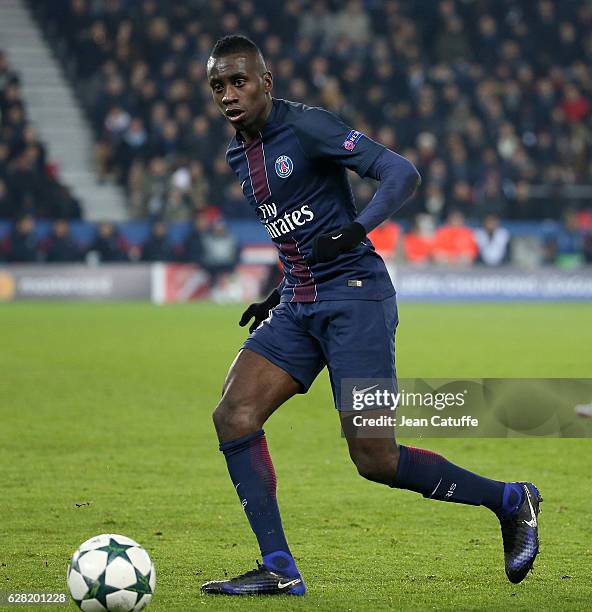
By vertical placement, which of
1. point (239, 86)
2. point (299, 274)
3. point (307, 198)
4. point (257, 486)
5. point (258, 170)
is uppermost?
point (239, 86)

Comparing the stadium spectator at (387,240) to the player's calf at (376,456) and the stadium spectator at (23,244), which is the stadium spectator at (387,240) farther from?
the player's calf at (376,456)

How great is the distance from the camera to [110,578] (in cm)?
387

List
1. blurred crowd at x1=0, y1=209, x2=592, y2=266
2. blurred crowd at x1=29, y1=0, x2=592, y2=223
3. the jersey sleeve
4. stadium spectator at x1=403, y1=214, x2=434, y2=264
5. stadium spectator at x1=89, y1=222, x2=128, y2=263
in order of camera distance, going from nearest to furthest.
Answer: the jersey sleeve
blurred crowd at x1=0, y1=209, x2=592, y2=266
stadium spectator at x1=89, y1=222, x2=128, y2=263
stadium spectator at x1=403, y1=214, x2=434, y2=264
blurred crowd at x1=29, y1=0, x2=592, y2=223

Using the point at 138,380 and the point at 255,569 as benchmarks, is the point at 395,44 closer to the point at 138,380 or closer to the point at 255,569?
the point at 138,380

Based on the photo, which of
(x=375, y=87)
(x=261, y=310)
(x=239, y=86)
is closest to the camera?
(x=239, y=86)

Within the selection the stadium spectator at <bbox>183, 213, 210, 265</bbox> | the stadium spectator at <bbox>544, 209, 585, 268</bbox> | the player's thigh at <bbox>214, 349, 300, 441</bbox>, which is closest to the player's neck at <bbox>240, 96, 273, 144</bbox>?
the player's thigh at <bbox>214, 349, 300, 441</bbox>

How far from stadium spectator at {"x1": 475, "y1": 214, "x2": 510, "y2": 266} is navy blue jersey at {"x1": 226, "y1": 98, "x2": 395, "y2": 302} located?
16157 mm

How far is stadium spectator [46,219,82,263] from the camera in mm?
19375

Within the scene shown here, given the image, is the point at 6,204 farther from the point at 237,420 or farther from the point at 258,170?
the point at 237,420

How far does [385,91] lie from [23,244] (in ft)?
24.3

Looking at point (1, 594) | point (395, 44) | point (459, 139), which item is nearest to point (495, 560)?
point (1, 594)

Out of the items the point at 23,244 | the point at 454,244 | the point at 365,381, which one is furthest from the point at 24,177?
the point at 365,381

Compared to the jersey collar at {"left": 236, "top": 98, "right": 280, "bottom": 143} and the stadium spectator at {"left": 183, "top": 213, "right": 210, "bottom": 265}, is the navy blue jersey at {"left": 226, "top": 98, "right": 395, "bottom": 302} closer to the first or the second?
the jersey collar at {"left": 236, "top": 98, "right": 280, "bottom": 143}

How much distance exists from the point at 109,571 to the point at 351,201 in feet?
5.21
